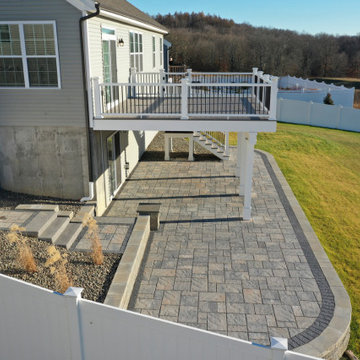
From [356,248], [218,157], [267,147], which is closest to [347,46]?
[267,147]

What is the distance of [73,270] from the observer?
740 centimetres

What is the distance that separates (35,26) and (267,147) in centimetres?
1363

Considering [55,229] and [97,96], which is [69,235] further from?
[97,96]

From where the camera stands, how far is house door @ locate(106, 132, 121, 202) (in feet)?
39.2

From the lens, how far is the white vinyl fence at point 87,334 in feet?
14.2

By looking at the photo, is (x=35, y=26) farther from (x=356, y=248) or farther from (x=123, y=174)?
(x=356, y=248)

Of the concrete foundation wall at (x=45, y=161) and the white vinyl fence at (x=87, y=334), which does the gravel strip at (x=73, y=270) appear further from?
the concrete foundation wall at (x=45, y=161)

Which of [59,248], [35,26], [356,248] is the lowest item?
[356,248]

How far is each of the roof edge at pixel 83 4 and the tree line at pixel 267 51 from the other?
158 ft

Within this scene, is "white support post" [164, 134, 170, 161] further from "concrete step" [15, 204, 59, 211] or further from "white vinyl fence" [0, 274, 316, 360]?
"white vinyl fence" [0, 274, 316, 360]

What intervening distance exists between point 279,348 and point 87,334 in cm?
230

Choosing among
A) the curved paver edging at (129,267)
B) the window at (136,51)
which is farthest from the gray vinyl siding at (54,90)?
the window at (136,51)

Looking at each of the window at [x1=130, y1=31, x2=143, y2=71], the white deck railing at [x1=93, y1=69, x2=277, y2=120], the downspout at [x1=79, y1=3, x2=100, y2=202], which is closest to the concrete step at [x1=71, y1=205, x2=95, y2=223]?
the downspout at [x1=79, y1=3, x2=100, y2=202]

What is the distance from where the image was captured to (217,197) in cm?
1268
